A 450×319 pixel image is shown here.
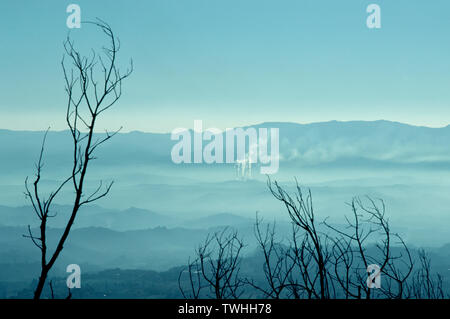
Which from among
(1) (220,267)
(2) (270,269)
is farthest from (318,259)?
(1) (220,267)

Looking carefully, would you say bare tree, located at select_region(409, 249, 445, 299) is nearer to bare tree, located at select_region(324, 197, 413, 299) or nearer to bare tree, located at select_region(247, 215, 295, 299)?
bare tree, located at select_region(324, 197, 413, 299)

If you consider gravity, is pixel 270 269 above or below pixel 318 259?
below

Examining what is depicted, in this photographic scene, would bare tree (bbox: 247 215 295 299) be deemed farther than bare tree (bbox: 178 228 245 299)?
No

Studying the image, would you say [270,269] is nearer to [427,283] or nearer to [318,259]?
[318,259]

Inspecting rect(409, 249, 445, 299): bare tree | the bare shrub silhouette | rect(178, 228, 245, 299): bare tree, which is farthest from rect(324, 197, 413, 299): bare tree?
rect(178, 228, 245, 299): bare tree

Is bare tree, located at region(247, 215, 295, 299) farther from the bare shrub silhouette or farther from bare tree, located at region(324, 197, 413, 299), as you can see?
bare tree, located at region(324, 197, 413, 299)

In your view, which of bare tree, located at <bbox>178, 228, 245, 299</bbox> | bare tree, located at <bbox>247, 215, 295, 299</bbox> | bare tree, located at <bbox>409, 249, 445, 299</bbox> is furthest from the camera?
bare tree, located at <bbox>409, 249, 445, 299</bbox>

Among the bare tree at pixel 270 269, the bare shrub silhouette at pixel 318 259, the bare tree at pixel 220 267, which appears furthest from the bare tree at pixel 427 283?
the bare tree at pixel 220 267

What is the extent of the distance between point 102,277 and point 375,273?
179250 millimetres

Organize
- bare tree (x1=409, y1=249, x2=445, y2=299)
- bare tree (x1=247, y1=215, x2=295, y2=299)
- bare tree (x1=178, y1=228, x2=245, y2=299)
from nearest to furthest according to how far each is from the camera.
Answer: bare tree (x1=247, y1=215, x2=295, y2=299) → bare tree (x1=178, y1=228, x2=245, y2=299) → bare tree (x1=409, y1=249, x2=445, y2=299)

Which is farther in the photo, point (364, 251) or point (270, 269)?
point (270, 269)

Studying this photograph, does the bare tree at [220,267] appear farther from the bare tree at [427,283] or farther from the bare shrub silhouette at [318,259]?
the bare tree at [427,283]
